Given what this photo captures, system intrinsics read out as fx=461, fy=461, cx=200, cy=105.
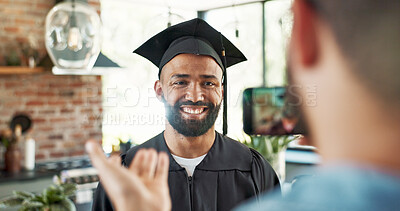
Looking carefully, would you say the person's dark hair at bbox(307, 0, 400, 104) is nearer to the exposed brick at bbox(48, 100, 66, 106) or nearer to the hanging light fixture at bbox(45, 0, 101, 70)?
the hanging light fixture at bbox(45, 0, 101, 70)

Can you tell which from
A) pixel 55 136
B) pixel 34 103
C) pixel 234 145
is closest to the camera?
pixel 234 145

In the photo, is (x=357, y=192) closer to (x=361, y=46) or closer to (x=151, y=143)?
(x=361, y=46)

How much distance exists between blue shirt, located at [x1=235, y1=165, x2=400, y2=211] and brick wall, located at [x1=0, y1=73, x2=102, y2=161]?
379 centimetres

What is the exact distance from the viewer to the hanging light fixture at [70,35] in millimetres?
1741

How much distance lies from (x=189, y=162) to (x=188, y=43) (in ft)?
1.30

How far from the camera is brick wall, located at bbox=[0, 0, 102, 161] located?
150 inches

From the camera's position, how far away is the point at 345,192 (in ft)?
1.23

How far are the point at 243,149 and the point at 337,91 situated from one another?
1.25 m

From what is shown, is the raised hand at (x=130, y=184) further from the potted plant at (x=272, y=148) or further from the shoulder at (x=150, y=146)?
the potted plant at (x=272, y=148)

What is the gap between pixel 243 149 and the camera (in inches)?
64.0

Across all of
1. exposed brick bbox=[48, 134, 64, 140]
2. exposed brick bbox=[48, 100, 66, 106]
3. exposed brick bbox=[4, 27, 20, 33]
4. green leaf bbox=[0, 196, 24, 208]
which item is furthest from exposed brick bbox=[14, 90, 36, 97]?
green leaf bbox=[0, 196, 24, 208]

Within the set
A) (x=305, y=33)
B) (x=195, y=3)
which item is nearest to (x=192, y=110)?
(x=305, y=33)

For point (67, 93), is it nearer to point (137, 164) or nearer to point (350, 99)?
point (137, 164)

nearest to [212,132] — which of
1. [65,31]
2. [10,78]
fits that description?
[65,31]
